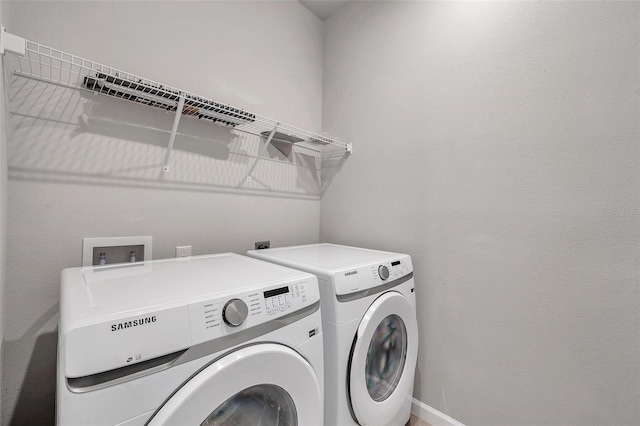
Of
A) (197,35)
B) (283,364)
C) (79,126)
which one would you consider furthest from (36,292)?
(197,35)

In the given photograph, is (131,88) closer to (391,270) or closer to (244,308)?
(244,308)

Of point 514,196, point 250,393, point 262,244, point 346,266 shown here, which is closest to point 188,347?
point 250,393

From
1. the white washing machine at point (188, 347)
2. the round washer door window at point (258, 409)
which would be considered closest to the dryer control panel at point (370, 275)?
the white washing machine at point (188, 347)

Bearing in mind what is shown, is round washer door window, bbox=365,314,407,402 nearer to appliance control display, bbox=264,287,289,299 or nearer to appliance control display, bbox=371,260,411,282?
appliance control display, bbox=371,260,411,282

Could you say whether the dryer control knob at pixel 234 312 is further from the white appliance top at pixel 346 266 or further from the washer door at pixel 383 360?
the washer door at pixel 383 360

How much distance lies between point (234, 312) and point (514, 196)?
1300mm

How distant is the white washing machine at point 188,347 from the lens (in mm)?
533

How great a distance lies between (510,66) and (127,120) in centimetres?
179

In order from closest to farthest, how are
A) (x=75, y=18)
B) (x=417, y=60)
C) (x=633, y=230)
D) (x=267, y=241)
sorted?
(x=633, y=230), (x=75, y=18), (x=417, y=60), (x=267, y=241)

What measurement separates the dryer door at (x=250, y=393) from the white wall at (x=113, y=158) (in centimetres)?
88

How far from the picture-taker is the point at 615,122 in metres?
1.05

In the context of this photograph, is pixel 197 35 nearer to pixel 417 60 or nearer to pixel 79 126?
pixel 79 126

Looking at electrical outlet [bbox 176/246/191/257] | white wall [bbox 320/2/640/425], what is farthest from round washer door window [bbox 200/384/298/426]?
white wall [bbox 320/2/640/425]

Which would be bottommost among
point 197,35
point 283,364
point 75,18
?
point 283,364
